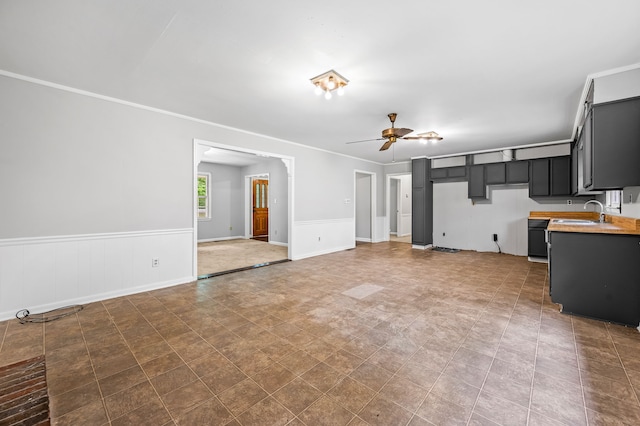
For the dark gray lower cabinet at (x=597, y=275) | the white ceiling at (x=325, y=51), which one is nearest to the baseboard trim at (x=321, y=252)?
the white ceiling at (x=325, y=51)

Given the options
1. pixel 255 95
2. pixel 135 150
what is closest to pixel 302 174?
pixel 255 95

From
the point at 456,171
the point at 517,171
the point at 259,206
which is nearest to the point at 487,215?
the point at 517,171

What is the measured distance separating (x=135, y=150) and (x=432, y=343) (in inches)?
168

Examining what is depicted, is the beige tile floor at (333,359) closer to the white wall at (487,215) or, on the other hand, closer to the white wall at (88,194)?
the white wall at (88,194)

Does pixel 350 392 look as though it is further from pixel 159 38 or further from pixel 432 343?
pixel 159 38

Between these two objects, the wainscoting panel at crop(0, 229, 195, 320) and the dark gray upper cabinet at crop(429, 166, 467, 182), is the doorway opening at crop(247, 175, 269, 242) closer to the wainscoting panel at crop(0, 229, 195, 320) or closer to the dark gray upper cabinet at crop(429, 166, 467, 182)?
the wainscoting panel at crop(0, 229, 195, 320)

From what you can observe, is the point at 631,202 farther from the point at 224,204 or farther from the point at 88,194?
the point at 224,204

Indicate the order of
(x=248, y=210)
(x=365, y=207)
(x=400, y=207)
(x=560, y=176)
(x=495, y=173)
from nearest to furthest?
(x=560, y=176) < (x=495, y=173) < (x=365, y=207) < (x=248, y=210) < (x=400, y=207)

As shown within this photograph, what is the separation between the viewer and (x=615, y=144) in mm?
2689

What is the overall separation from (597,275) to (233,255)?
610cm

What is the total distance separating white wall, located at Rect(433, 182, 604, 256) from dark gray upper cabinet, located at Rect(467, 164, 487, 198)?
23 centimetres

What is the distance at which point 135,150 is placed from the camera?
3725mm

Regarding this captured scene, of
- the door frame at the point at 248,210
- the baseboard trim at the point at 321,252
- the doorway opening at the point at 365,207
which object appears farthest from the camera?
the door frame at the point at 248,210

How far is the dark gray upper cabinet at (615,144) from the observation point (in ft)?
8.52
